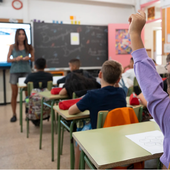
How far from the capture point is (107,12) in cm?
630

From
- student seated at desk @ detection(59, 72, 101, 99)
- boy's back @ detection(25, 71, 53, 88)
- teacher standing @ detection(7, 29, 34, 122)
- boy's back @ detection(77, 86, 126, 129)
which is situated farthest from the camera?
teacher standing @ detection(7, 29, 34, 122)

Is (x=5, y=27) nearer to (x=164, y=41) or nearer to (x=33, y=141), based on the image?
(x=33, y=141)

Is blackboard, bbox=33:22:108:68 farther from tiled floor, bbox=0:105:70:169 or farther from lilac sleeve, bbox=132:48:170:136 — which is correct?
lilac sleeve, bbox=132:48:170:136

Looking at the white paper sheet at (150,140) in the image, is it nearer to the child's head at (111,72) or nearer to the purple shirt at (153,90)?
the purple shirt at (153,90)

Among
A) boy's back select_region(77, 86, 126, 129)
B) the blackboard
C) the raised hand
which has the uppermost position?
the blackboard

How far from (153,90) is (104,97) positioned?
2.98ft

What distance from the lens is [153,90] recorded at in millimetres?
644

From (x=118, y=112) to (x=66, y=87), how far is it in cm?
118

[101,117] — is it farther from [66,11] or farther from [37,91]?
[66,11]

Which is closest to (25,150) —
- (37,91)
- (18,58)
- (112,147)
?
(37,91)

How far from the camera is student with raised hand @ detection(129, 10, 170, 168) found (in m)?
0.64

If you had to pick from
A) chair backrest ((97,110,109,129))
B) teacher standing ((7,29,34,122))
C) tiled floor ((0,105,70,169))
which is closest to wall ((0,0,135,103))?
teacher standing ((7,29,34,122))

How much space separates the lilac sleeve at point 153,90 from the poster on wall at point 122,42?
560 cm

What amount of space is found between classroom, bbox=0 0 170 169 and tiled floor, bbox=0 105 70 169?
0.01 m
